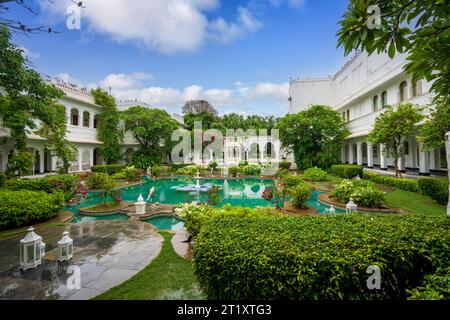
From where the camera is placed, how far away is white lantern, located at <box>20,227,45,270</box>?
12.2 feet

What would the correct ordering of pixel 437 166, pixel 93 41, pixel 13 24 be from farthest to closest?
pixel 437 166 → pixel 93 41 → pixel 13 24

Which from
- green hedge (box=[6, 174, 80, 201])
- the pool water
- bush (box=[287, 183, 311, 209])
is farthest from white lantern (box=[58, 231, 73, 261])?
bush (box=[287, 183, 311, 209])

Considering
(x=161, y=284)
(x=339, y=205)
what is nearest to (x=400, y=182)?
(x=339, y=205)

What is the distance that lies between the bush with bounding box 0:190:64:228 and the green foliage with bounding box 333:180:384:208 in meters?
11.2

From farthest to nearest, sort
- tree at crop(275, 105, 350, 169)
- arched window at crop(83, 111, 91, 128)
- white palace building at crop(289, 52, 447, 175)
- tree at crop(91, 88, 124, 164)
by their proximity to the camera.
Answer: tree at crop(91, 88, 124, 164), arched window at crop(83, 111, 91, 128), tree at crop(275, 105, 350, 169), white palace building at crop(289, 52, 447, 175)

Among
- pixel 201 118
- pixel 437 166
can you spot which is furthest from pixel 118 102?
pixel 437 166

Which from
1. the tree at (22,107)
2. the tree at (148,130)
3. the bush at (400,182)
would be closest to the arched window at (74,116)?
the tree at (148,130)

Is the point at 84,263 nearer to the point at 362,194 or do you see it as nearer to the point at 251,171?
the point at 362,194

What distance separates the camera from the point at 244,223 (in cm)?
338

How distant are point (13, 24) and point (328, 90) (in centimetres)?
3360

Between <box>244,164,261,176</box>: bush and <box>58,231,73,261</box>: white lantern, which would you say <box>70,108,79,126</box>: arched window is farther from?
<box>58,231,73,261</box>: white lantern

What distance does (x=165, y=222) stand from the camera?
8109 millimetres

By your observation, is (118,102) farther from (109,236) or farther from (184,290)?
(184,290)

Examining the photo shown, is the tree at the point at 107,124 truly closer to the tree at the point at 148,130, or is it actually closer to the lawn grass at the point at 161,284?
the tree at the point at 148,130
